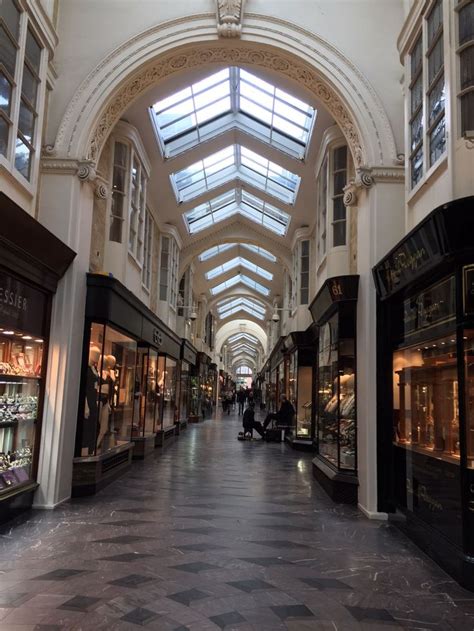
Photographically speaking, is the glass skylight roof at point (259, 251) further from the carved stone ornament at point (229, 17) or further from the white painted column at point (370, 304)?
the white painted column at point (370, 304)

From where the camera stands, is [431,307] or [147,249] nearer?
[431,307]

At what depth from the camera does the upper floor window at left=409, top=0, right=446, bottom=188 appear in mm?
4824

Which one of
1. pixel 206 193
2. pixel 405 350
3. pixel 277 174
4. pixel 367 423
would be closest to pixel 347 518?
pixel 367 423

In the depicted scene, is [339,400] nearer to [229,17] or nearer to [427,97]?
[427,97]

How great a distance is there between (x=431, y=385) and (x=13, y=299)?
13.9 ft

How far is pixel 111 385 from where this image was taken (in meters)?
7.95

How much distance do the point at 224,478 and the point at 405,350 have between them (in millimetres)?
3939

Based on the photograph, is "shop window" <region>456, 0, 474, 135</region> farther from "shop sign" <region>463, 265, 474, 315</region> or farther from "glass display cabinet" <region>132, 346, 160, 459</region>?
"glass display cabinet" <region>132, 346, 160, 459</region>

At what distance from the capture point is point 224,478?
834 centimetres

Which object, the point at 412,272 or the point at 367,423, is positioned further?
the point at 367,423

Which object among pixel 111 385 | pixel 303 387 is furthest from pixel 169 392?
pixel 111 385

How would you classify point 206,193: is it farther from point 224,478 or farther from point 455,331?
point 455,331

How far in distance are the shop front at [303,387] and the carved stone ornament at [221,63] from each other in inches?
241

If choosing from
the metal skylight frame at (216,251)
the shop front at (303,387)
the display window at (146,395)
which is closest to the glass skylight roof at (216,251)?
the metal skylight frame at (216,251)
